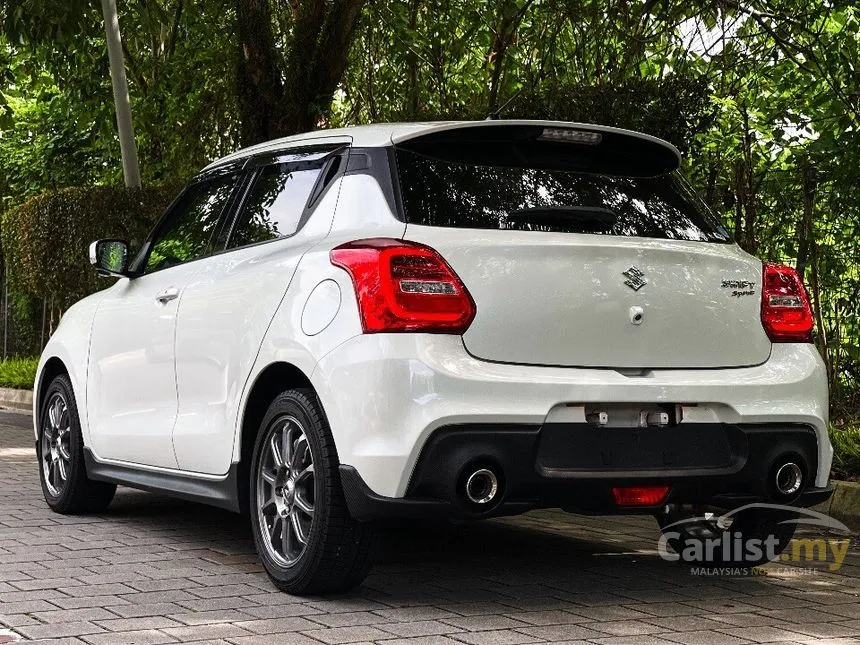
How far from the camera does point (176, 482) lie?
6.29 meters

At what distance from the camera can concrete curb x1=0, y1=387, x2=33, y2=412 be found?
1762cm

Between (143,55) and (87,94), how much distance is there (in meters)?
2.76

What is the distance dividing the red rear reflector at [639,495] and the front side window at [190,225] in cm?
244

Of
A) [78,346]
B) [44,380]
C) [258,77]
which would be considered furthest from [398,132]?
[258,77]

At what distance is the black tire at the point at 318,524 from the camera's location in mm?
5059

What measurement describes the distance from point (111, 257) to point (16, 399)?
37.8 feet

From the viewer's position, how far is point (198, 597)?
5395mm

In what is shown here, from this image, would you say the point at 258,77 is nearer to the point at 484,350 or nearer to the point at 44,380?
the point at 44,380

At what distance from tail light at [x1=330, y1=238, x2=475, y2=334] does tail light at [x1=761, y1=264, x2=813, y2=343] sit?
4.29 ft

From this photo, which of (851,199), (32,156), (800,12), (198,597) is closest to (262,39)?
(800,12)

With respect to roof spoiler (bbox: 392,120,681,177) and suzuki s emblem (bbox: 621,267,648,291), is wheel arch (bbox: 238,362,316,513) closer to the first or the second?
roof spoiler (bbox: 392,120,681,177)

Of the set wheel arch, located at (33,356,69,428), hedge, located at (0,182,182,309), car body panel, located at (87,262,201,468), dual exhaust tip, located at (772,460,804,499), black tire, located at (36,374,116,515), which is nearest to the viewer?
dual exhaust tip, located at (772,460,804,499)

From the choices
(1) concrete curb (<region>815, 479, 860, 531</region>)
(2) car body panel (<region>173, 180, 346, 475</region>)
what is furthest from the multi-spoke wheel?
(1) concrete curb (<region>815, 479, 860, 531</region>)

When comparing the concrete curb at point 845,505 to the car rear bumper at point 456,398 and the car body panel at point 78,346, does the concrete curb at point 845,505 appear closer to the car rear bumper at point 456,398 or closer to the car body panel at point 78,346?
the car rear bumper at point 456,398
